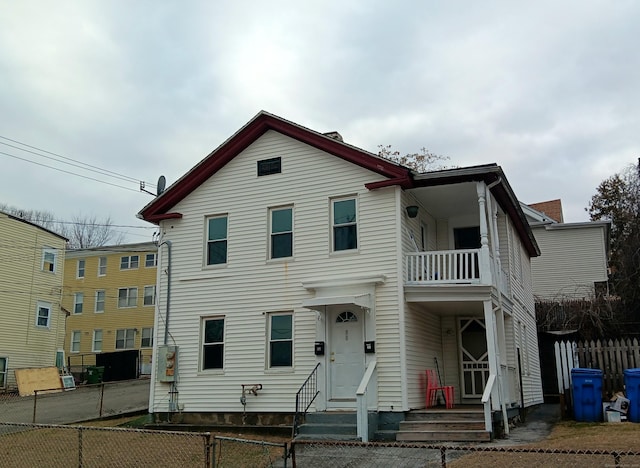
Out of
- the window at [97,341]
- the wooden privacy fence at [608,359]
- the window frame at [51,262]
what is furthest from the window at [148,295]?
the wooden privacy fence at [608,359]

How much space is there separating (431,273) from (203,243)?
6.27 metres

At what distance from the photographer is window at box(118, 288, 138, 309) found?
4069 centimetres

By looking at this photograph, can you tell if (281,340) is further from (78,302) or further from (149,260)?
(78,302)

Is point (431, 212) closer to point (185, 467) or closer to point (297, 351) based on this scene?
point (297, 351)

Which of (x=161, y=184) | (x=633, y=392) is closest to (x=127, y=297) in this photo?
(x=161, y=184)

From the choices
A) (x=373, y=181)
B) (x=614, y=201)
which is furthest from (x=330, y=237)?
(x=614, y=201)

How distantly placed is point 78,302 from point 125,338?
4493 mm

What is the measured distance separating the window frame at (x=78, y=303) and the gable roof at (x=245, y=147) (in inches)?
1022

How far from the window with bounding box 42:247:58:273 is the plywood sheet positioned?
630cm

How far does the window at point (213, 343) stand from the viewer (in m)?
16.9

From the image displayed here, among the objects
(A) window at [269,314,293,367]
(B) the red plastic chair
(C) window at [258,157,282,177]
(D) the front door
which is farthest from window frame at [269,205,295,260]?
(D) the front door

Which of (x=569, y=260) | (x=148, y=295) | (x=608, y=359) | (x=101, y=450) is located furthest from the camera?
(x=148, y=295)

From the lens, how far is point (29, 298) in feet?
109

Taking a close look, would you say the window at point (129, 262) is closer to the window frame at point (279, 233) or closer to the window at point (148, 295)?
the window at point (148, 295)
